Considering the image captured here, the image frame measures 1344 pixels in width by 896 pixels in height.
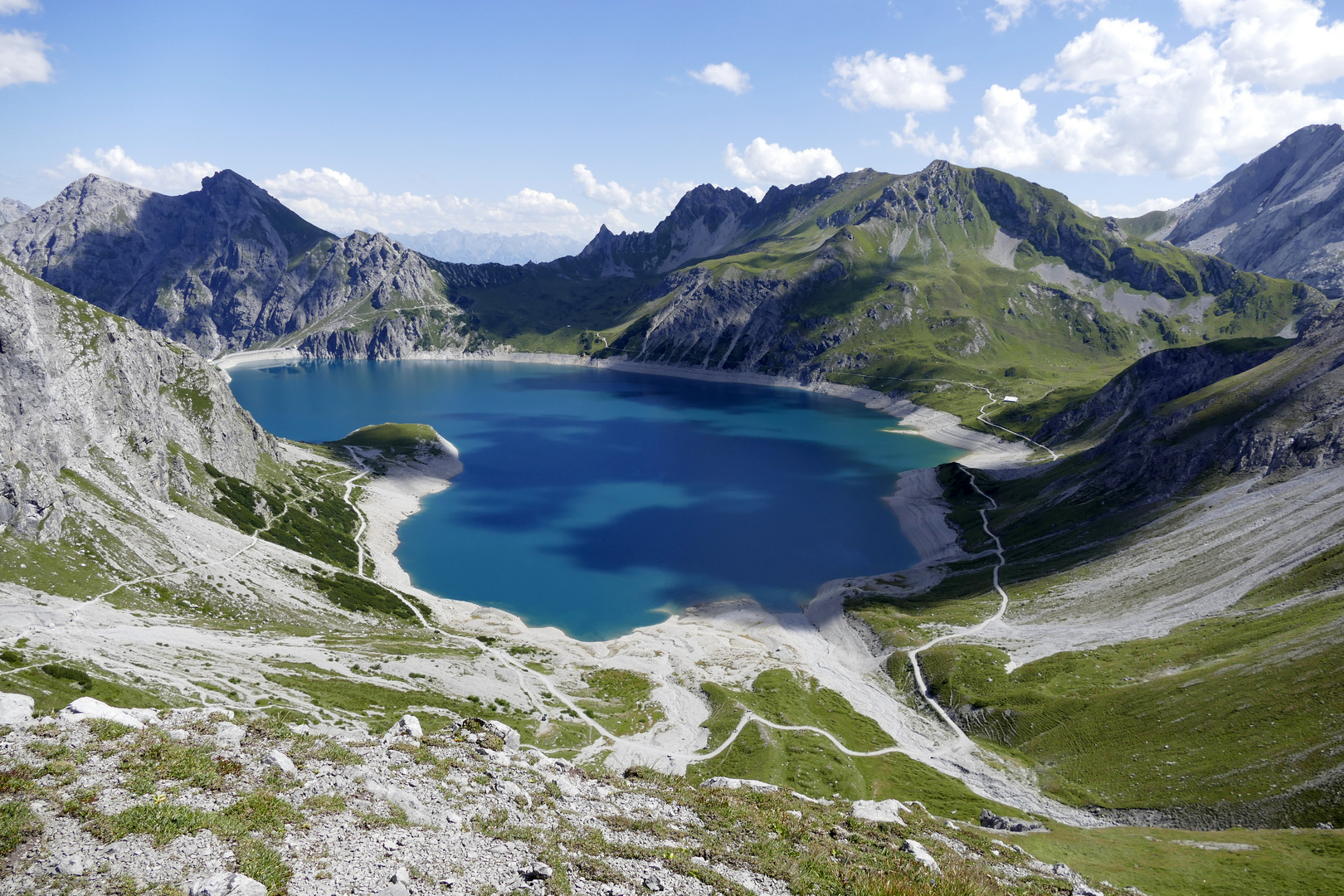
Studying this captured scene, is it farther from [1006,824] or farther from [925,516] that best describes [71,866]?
[925,516]

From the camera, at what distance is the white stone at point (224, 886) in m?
17.8

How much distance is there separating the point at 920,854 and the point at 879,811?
875cm

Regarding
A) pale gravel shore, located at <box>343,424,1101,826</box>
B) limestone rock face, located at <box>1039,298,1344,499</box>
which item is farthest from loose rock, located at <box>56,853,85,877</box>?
limestone rock face, located at <box>1039,298,1344,499</box>

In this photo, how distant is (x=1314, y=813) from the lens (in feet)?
156

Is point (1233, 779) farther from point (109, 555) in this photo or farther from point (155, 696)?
point (109, 555)

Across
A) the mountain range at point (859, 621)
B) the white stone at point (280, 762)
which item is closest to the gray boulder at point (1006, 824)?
the mountain range at point (859, 621)

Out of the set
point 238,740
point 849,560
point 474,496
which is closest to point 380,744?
Answer: point 238,740

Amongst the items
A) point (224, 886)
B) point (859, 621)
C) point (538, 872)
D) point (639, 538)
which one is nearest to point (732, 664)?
point (859, 621)

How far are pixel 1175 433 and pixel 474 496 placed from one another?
5743 inches

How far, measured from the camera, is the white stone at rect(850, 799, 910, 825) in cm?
3459

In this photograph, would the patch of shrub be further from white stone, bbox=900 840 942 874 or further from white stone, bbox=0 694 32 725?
white stone, bbox=900 840 942 874

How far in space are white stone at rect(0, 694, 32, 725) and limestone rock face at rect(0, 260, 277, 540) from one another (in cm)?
7179

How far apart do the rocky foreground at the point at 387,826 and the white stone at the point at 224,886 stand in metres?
0.06

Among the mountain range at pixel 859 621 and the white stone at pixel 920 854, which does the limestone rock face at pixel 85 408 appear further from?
the white stone at pixel 920 854
